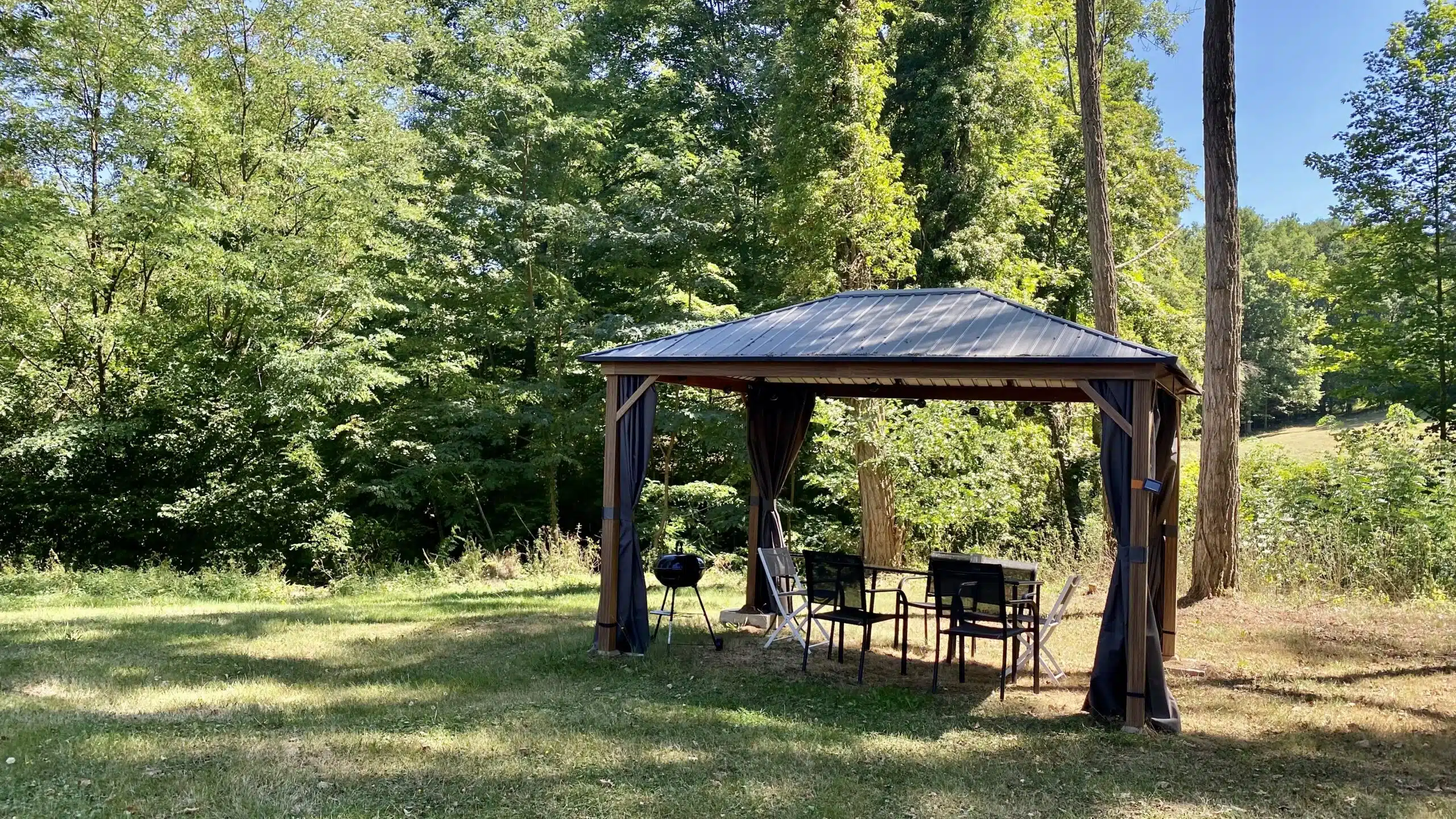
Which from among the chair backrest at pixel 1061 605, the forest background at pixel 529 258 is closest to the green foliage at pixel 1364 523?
the forest background at pixel 529 258

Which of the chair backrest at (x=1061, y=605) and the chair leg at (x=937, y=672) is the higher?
the chair backrest at (x=1061, y=605)

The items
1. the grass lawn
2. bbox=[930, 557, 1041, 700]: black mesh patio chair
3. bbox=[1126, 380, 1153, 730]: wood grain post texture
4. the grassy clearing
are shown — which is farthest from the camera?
the grassy clearing

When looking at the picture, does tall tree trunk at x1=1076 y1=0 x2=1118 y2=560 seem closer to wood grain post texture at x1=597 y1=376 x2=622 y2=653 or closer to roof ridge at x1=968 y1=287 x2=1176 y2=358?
roof ridge at x1=968 y1=287 x2=1176 y2=358

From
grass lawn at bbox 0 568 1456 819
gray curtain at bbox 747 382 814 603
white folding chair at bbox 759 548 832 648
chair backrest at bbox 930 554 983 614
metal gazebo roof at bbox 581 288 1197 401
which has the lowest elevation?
grass lawn at bbox 0 568 1456 819

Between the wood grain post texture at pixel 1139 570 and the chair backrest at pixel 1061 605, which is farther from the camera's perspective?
the chair backrest at pixel 1061 605

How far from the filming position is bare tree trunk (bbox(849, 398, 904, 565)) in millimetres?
12242

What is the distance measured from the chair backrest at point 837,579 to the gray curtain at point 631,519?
1.35m

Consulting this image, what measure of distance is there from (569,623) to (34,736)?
439 centimetres

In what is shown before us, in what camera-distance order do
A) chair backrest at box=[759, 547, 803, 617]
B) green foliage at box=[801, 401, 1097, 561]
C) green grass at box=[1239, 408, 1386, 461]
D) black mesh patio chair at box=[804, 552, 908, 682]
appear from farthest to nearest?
green grass at box=[1239, 408, 1386, 461] < green foliage at box=[801, 401, 1097, 561] < chair backrest at box=[759, 547, 803, 617] < black mesh patio chair at box=[804, 552, 908, 682]

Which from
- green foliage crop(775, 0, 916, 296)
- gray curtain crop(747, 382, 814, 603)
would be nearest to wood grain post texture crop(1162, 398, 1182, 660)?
gray curtain crop(747, 382, 814, 603)

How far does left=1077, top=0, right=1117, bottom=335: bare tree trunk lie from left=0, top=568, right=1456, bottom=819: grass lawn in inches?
169

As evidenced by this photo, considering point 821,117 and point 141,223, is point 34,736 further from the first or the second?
point 821,117

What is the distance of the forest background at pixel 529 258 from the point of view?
12.3 m

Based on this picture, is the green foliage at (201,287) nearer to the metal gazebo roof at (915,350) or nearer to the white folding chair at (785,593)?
the metal gazebo roof at (915,350)
